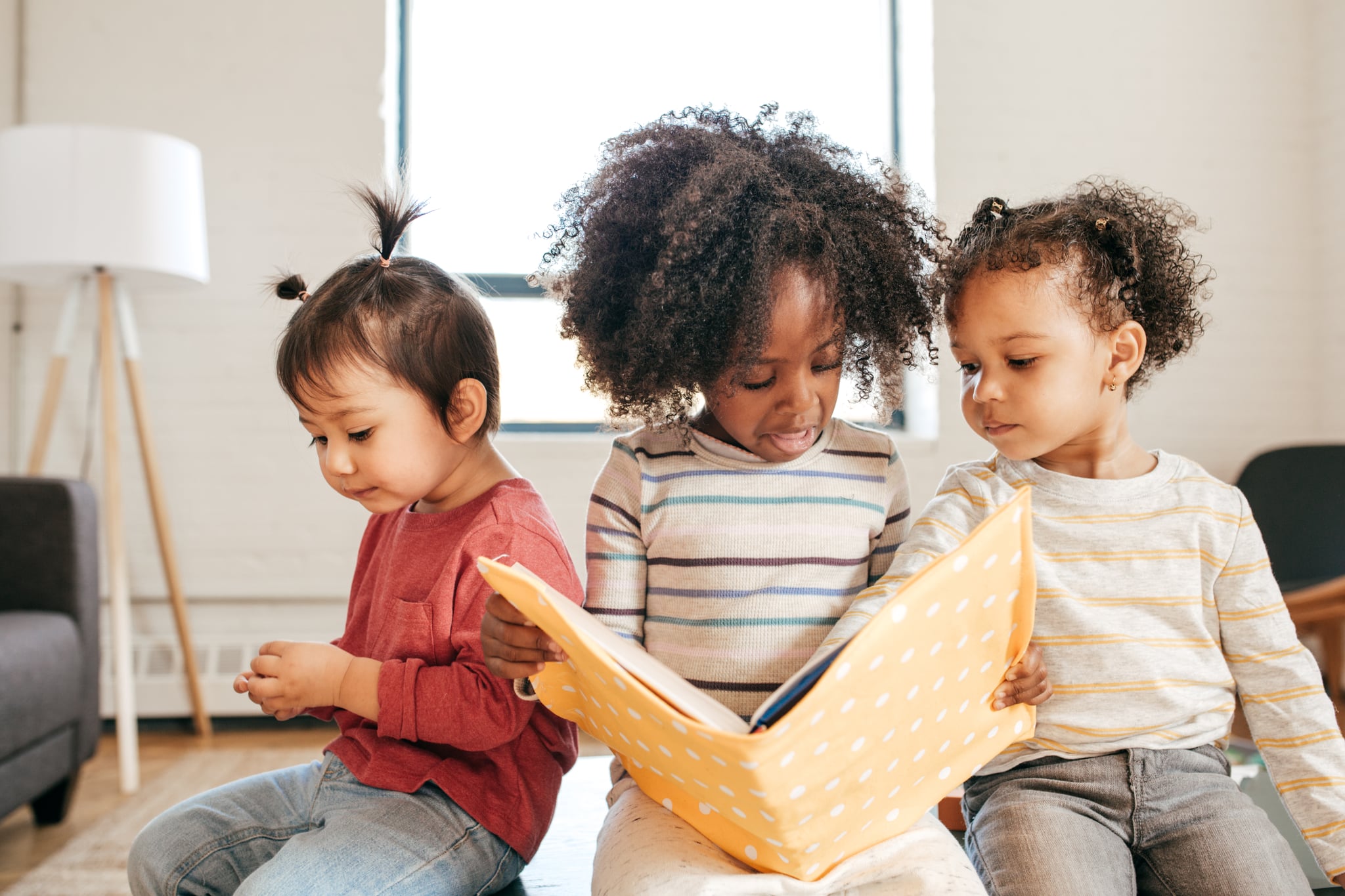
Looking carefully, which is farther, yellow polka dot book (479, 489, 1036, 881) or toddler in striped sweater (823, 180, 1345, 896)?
toddler in striped sweater (823, 180, 1345, 896)

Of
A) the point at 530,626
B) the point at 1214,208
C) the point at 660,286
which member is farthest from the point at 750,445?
the point at 1214,208

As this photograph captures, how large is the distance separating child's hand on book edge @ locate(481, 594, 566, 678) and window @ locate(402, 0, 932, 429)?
2209mm

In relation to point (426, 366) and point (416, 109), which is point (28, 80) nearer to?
point (416, 109)

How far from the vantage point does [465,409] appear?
39.2 inches

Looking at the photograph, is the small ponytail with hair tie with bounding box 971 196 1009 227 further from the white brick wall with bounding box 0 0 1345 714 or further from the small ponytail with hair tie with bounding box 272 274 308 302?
the white brick wall with bounding box 0 0 1345 714

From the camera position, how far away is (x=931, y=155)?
2.95 metres

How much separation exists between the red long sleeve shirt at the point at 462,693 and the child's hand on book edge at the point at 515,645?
54mm

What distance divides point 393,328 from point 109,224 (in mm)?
1630

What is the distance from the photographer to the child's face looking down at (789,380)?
881 millimetres

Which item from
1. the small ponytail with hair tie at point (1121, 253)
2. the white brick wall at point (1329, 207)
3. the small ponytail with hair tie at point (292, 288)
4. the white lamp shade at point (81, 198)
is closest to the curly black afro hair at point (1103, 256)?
the small ponytail with hair tie at point (1121, 253)

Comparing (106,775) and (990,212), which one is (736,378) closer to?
(990,212)

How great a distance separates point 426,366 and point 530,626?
1.08ft

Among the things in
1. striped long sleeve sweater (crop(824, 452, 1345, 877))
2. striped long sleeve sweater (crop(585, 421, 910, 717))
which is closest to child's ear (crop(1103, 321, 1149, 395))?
striped long sleeve sweater (crop(824, 452, 1345, 877))

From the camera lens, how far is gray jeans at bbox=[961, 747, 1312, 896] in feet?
2.65
